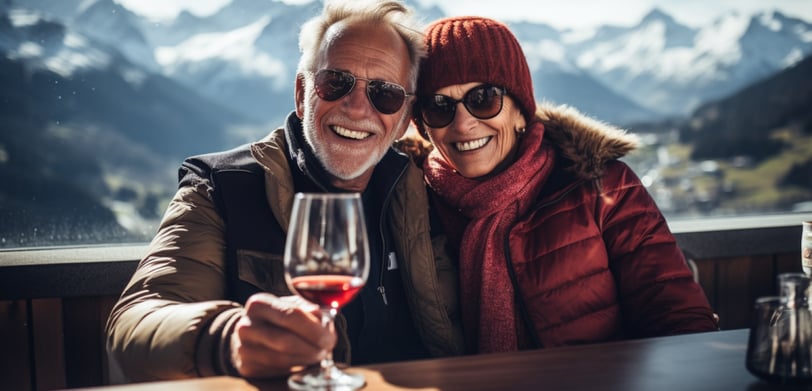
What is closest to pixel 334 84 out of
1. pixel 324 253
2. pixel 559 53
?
pixel 324 253

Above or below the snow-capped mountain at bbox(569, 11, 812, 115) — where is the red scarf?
below

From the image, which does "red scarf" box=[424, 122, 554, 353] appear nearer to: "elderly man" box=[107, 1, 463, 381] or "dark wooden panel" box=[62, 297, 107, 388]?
"elderly man" box=[107, 1, 463, 381]

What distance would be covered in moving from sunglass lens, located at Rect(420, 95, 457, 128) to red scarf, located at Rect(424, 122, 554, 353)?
159mm

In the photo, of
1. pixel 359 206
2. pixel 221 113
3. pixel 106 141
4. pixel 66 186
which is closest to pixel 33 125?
pixel 66 186

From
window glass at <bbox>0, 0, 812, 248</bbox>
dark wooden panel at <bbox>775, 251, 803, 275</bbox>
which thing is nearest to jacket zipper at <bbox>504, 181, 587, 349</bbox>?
window glass at <bbox>0, 0, 812, 248</bbox>

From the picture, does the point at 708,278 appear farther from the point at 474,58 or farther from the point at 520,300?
the point at 474,58

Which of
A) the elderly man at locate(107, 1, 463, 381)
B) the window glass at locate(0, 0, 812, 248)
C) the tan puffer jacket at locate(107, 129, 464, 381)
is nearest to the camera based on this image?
the tan puffer jacket at locate(107, 129, 464, 381)

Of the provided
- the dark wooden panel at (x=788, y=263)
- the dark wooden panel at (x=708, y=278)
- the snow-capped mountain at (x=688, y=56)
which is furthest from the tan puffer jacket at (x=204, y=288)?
the snow-capped mountain at (x=688, y=56)

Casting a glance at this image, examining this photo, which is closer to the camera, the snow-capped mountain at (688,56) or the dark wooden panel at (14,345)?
the dark wooden panel at (14,345)

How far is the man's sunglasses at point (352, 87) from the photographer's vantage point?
6.42 ft

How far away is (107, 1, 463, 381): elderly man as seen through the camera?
1633 millimetres

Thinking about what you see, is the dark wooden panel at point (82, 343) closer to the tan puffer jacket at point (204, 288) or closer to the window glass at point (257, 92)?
the window glass at point (257, 92)

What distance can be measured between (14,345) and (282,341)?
142cm

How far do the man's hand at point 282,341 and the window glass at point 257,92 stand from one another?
1092 mm
